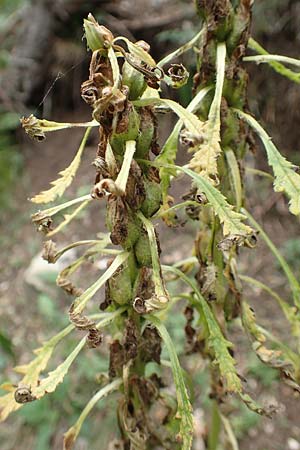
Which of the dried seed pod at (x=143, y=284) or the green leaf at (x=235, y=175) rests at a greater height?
the green leaf at (x=235, y=175)

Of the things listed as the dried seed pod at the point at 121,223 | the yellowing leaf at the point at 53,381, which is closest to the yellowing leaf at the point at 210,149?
the dried seed pod at the point at 121,223

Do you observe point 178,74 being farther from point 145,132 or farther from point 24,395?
point 24,395

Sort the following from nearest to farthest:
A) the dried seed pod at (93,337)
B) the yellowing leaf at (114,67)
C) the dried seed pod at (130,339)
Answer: the yellowing leaf at (114,67), the dried seed pod at (93,337), the dried seed pod at (130,339)

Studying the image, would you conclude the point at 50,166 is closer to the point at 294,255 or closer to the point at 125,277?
the point at 294,255

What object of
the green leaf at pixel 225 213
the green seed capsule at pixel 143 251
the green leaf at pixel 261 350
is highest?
the green leaf at pixel 225 213

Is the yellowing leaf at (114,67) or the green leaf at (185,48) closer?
the yellowing leaf at (114,67)

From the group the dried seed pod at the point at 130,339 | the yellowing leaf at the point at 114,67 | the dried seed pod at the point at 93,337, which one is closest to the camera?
the yellowing leaf at the point at 114,67

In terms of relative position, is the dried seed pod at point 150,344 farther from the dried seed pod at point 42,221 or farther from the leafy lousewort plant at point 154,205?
the dried seed pod at point 42,221
